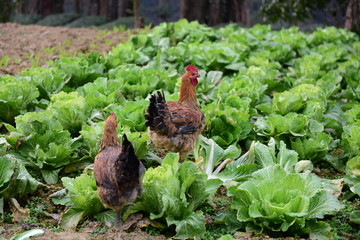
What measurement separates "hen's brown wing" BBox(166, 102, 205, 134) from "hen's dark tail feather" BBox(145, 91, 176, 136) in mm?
116

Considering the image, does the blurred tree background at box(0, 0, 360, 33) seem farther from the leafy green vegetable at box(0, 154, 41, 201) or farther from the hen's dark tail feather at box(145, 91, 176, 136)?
the leafy green vegetable at box(0, 154, 41, 201)

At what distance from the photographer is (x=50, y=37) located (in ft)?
32.2

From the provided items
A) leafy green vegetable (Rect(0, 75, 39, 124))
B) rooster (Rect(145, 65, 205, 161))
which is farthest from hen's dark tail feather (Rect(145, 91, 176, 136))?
leafy green vegetable (Rect(0, 75, 39, 124))

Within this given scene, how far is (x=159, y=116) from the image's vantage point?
12.4ft

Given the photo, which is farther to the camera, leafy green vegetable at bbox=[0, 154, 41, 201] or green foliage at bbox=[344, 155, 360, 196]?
green foliage at bbox=[344, 155, 360, 196]

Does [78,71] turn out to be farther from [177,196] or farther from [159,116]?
[177,196]

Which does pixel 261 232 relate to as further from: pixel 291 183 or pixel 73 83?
pixel 73 83

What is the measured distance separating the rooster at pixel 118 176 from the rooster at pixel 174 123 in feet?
2.19

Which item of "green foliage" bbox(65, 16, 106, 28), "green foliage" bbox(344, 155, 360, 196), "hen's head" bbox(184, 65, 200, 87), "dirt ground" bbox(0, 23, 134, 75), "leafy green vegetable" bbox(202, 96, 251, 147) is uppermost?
"hen's head" bbox(184, 65, 200, 87)

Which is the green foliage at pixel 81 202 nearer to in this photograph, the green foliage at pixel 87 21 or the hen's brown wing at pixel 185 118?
the hen's brown wing at pixel 185 118

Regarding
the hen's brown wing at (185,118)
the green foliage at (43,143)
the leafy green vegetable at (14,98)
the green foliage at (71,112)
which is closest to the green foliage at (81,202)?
the green foliage at (43,143)

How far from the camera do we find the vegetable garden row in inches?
126

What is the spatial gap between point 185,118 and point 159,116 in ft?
1.20

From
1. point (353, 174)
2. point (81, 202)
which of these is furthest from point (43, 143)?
point (353, 174)
